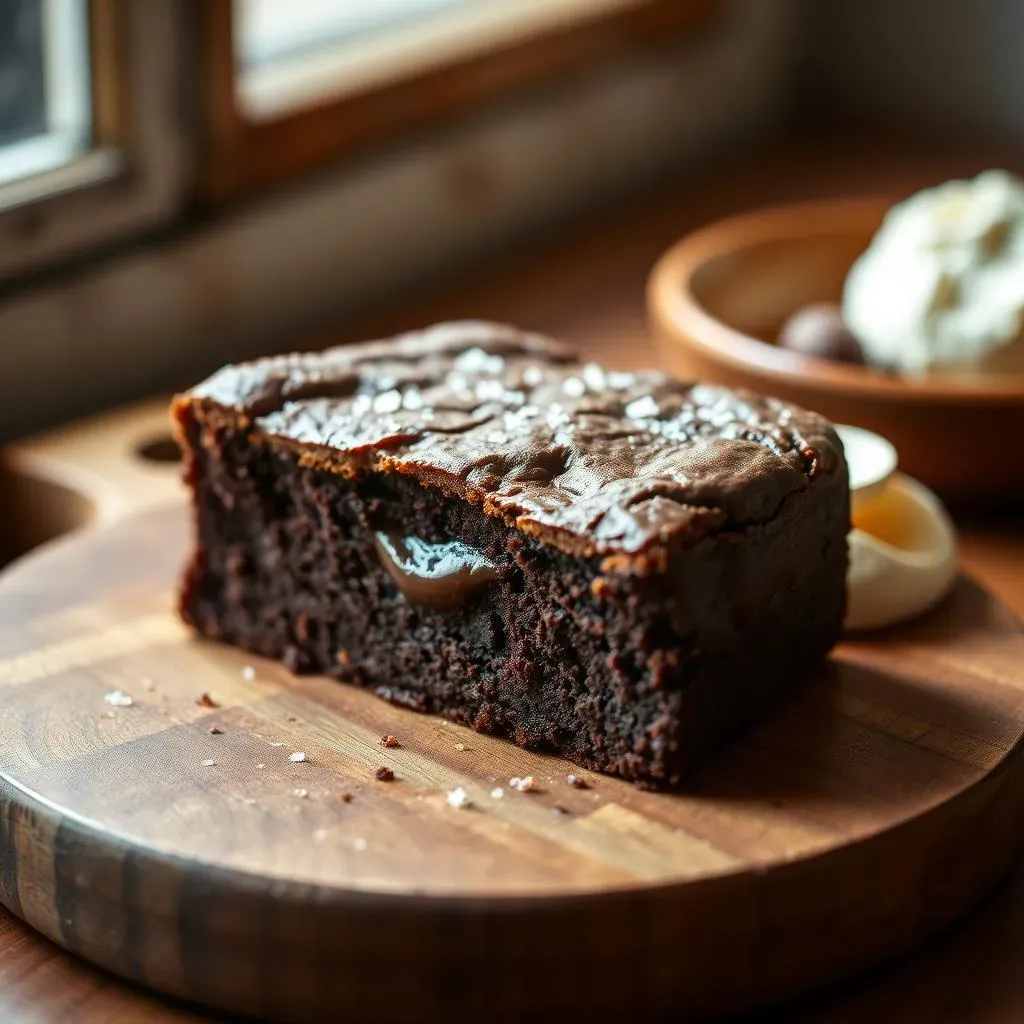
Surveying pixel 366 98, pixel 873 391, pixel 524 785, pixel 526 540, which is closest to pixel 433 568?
pixel 526 540

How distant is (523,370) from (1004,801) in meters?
0.72

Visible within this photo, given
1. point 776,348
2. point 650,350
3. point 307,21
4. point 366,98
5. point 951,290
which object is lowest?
point 650,350

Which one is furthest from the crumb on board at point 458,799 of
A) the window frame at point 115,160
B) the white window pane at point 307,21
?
the white window pane at point 307,21

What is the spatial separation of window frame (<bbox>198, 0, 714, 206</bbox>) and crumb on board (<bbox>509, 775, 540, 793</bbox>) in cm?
144

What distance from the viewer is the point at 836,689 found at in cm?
169

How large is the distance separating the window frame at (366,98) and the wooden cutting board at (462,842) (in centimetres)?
114

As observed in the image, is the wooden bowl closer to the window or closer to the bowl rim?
the bowl rim

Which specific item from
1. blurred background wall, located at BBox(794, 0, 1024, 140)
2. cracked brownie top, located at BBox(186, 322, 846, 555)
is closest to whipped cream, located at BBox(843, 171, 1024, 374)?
cracked brownie top, located at BBox(186, 322, 846, 555)

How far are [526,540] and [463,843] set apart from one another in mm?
308

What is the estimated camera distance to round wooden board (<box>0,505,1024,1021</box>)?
4.32 feet

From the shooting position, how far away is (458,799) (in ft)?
4.88

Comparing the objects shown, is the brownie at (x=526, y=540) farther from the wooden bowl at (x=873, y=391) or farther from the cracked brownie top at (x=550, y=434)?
the wooden bowl at (x=873, y=391)

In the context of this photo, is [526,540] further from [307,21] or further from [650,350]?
[307,21]

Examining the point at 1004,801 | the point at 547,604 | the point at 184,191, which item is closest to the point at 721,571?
the point at 547,604
